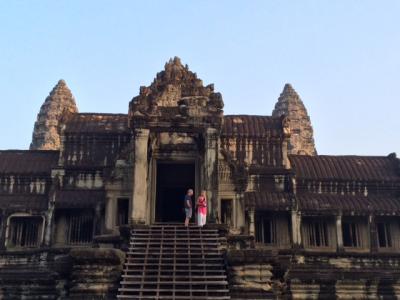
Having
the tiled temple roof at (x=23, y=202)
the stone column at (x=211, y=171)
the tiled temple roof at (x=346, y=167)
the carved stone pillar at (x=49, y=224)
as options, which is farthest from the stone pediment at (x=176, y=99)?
the tiled temple roof at (x=346, y=167)

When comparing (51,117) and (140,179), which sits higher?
(51,117)

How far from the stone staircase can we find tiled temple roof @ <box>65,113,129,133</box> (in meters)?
10.0

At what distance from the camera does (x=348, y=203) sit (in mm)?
24609

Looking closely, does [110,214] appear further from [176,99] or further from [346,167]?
[346,167]

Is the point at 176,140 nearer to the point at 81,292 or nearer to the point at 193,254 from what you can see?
the point at 193,254

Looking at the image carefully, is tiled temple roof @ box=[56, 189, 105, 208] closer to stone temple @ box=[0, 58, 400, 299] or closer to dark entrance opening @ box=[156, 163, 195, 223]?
stone temple @ box=[0, 58, 400, 299]

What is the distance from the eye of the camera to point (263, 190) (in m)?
24.9

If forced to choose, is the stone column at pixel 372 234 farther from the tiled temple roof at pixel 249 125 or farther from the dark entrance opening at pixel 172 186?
the dark entrance opening at pixel 172 186

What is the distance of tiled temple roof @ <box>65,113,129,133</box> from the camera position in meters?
26.0

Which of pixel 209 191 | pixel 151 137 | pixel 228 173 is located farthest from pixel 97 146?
pixel 209 191

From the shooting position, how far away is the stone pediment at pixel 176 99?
19344 millimetres

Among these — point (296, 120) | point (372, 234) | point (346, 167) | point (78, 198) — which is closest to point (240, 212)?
point (372, 234)

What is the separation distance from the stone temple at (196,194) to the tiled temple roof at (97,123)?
0.05 metres

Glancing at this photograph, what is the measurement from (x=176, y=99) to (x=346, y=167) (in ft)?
34.1
